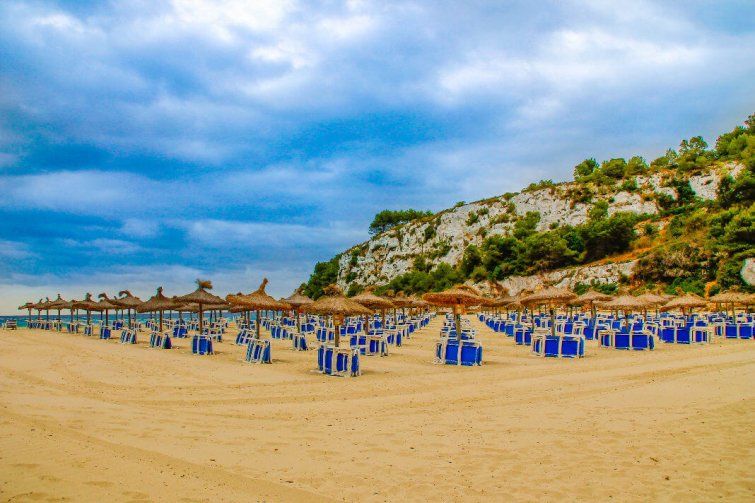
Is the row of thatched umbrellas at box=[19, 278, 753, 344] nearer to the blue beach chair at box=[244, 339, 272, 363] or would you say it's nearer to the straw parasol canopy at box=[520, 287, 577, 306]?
the straw parasol canopy at box=[520, 287, 577, 306]

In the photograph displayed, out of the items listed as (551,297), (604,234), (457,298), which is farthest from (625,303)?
(604,234)

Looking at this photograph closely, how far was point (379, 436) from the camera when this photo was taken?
6.70 metres

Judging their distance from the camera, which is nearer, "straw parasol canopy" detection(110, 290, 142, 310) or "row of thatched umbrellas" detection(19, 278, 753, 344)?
"row of thatched umbrellas" detection(19, 278, 753, 344)

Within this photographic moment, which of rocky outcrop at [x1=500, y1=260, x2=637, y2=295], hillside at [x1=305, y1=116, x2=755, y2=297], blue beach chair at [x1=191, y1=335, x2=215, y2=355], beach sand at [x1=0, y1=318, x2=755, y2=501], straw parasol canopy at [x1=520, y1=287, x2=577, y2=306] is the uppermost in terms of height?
hillside at [x1=305, y1=116, x2=755, y2=297]

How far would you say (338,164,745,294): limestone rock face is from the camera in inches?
2234

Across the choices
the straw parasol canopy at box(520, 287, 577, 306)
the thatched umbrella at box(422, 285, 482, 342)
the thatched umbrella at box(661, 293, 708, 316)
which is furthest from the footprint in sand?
the thatched umbrella at box(661, 293, 708, 316)

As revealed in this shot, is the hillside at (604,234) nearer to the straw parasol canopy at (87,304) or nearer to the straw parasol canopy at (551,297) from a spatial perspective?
the straw parasol canopy at (551,297)

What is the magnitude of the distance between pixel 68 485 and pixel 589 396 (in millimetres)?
8214

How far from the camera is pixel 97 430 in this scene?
21.3 ft

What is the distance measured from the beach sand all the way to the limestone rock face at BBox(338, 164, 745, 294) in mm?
42667

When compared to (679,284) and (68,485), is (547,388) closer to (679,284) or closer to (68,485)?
(68,485)

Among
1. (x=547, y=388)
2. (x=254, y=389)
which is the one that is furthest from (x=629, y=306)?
(x=254, y=389)

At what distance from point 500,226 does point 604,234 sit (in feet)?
63.1

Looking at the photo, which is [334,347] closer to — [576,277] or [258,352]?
[258,352]
